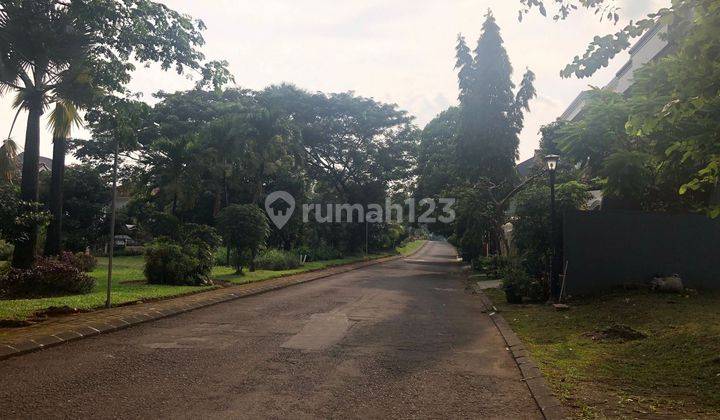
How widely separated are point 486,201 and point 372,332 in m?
16.4

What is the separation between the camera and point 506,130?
3075 centimetres

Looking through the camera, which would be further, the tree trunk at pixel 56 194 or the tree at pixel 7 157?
the tree trunk at pixel 56 194

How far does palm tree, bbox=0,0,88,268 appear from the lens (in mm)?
11633

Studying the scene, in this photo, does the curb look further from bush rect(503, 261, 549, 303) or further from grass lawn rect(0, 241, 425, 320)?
grass lawn rect(0, 241, 425, 320)

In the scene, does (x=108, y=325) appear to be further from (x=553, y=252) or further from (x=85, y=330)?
(x=553, y=252)

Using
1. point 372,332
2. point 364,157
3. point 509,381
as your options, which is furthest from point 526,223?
point 364,157

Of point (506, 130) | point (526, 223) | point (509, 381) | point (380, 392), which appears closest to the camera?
point (380, 392)

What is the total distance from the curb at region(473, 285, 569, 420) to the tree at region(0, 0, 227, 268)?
26.8 feet

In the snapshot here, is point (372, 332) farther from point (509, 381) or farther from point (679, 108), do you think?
point (679, 108)

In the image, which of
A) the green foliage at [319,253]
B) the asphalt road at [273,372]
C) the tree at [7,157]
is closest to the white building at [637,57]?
the asphalt road at [273,372]

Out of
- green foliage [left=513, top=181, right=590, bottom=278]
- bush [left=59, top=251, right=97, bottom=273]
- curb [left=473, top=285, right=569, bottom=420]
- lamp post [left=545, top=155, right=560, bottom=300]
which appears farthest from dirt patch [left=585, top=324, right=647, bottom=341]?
bush [left=59, top=251, right=97, bottom=273]

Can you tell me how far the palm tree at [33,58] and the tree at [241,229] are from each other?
6886 millimetres

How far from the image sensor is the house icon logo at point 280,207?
34.2 metres

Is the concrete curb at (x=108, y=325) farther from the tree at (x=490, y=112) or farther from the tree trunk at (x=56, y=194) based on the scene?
the tree at (x=490, y=112)
